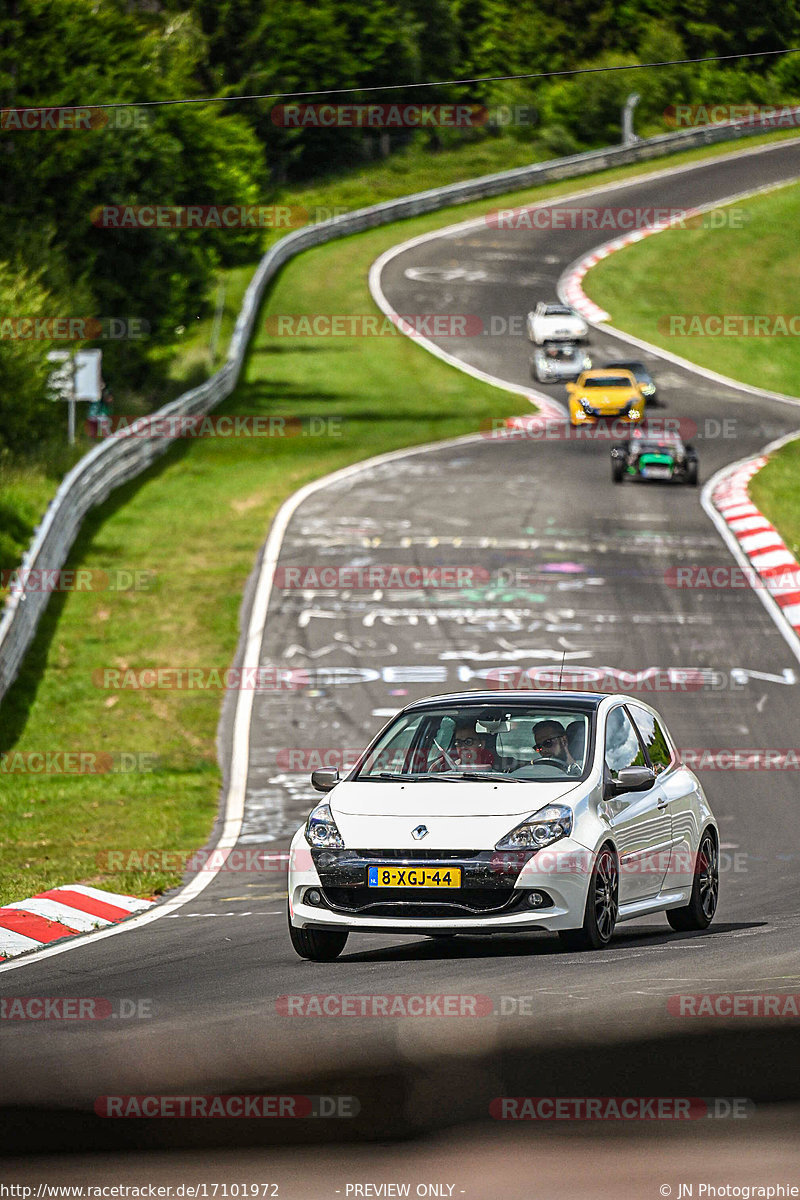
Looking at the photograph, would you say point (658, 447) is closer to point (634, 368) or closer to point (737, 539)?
point (737, 539)

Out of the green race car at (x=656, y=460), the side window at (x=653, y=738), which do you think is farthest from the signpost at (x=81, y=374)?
the side window at (x=653, y=738)

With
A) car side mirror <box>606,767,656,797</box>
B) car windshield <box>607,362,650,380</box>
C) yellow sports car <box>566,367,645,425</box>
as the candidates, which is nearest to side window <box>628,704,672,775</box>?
car side mirror <box>606,767,656,797</box>

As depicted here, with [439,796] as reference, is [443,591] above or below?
below

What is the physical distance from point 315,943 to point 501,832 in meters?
1.27

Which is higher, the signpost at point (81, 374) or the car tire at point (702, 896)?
the car tire at point (702, 896)

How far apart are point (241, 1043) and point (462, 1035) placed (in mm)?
905

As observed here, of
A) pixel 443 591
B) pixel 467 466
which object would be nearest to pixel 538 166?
pixel 467 466

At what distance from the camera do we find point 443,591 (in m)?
24.7

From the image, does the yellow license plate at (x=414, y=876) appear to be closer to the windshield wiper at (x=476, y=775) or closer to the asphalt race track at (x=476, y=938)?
the asphalt race track at (x=476, y=938)

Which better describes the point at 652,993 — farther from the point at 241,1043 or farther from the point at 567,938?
the point at 241,1043

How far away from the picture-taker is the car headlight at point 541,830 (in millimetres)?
8852

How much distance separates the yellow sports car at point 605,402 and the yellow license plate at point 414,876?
30588 millimetres

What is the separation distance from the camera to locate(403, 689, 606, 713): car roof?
10.1 m

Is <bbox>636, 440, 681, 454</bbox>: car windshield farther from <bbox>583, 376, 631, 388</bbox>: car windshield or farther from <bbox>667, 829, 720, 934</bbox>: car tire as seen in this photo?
<bbox>667, 829, 720, 934</bbox>: car tire
